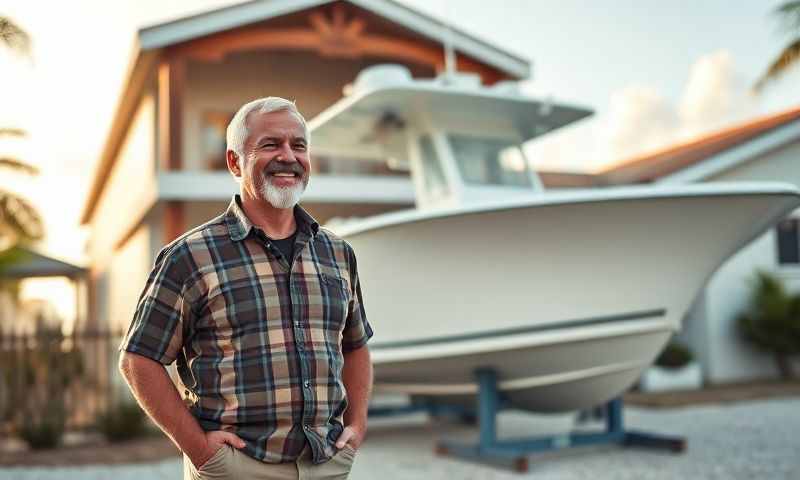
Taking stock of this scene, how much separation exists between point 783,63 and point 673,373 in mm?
7269

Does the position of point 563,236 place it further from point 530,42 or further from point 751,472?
point 530,42

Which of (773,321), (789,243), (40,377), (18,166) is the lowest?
(40,377)

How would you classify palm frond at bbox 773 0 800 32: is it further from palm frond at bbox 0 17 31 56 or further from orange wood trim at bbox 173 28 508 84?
palm frond at bbox 0 17 31 56

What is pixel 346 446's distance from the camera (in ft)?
7.74

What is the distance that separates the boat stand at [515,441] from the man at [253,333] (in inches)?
192

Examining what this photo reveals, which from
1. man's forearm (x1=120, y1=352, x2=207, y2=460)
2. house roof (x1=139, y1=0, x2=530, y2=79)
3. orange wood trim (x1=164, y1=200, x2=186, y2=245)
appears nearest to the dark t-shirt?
man's forearm (x1=120, y1=352, x2=207, y2=460)

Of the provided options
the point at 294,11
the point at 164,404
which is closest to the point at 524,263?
the point at 164,404

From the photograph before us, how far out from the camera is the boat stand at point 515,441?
23.3 ft

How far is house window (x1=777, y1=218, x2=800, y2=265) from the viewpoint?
1539 centimetres

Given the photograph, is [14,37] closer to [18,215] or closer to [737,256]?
[18,215]

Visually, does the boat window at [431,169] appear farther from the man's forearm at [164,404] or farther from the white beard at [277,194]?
the man's forearm at [164,404]

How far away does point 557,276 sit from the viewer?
676 cm

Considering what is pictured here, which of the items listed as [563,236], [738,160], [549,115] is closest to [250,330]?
[563,236]

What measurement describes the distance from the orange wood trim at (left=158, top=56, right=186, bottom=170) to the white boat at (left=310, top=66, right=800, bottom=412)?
342 centimetres
